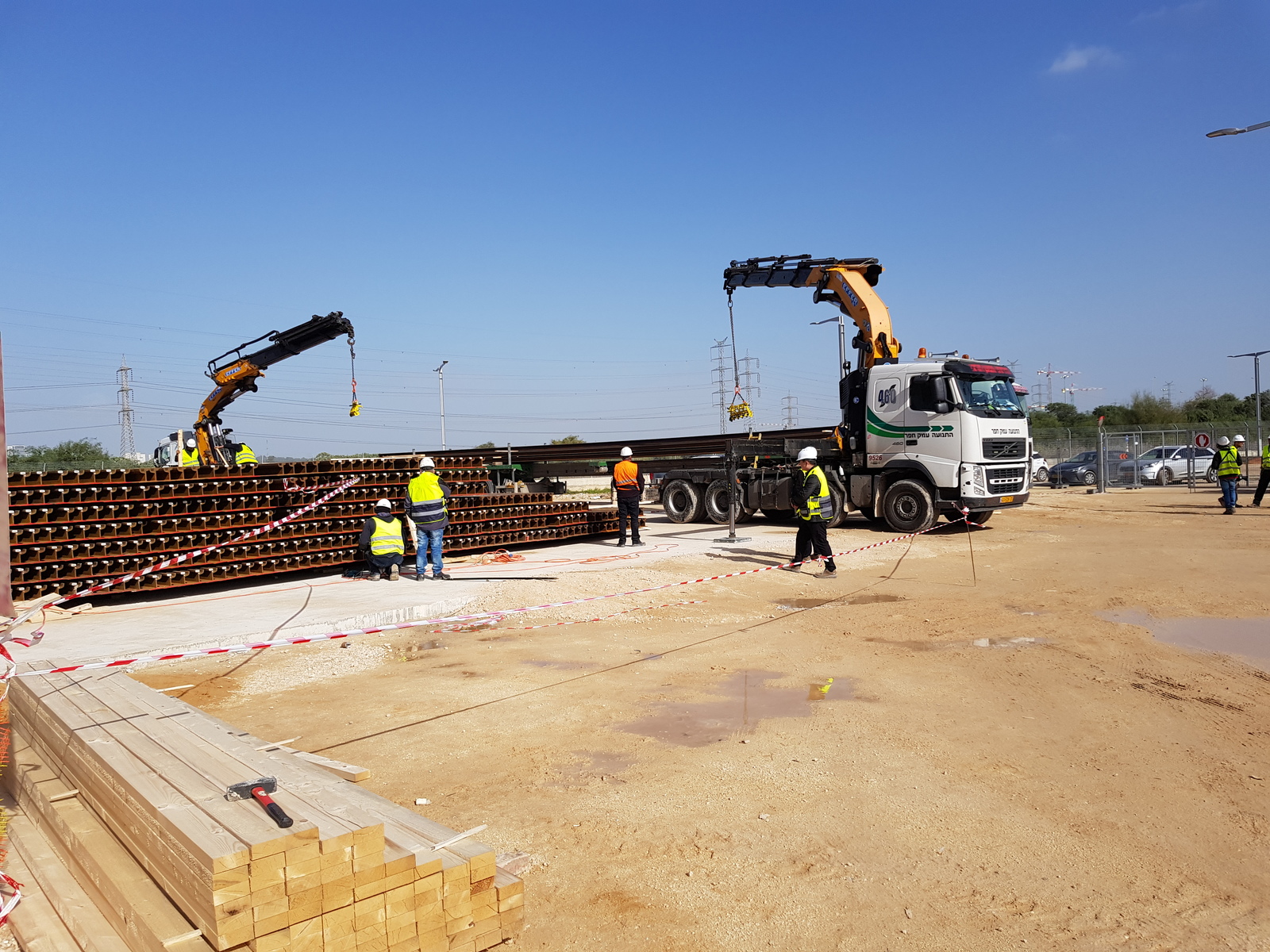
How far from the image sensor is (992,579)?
1204cm

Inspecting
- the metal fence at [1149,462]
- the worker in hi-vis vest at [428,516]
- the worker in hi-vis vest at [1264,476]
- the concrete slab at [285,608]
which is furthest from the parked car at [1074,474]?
the worker in hi-vis vest at [428,516]

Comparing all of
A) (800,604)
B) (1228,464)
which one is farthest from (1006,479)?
(800,604)

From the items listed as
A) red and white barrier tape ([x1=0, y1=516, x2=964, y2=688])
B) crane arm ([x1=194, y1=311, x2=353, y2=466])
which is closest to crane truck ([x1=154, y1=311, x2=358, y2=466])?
crane arm ([x1=194, y1=311, x2=353, y2=466])

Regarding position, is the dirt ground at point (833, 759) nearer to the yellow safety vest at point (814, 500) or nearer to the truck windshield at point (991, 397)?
the yellow safety vest at point (814, 500)

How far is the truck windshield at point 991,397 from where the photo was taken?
16406 millimetres

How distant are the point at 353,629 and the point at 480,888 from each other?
21.4 feet

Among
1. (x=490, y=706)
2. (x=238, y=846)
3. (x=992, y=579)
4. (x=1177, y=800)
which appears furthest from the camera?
(x=992, y=579)

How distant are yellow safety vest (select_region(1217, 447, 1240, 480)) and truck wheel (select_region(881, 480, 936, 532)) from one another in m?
8.46

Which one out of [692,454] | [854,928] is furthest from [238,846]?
[692,454]

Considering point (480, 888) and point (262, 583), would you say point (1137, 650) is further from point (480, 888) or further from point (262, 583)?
point (262, 583)

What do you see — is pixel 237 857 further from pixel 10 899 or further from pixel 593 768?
pixel 593 768

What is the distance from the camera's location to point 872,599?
35.6 ft

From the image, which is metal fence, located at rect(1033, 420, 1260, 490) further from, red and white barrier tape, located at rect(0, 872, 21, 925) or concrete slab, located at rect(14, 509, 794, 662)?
red and white barrier tape, located at rect(0, 872, 21, 925)

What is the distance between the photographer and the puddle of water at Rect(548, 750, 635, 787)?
506 centimetres
